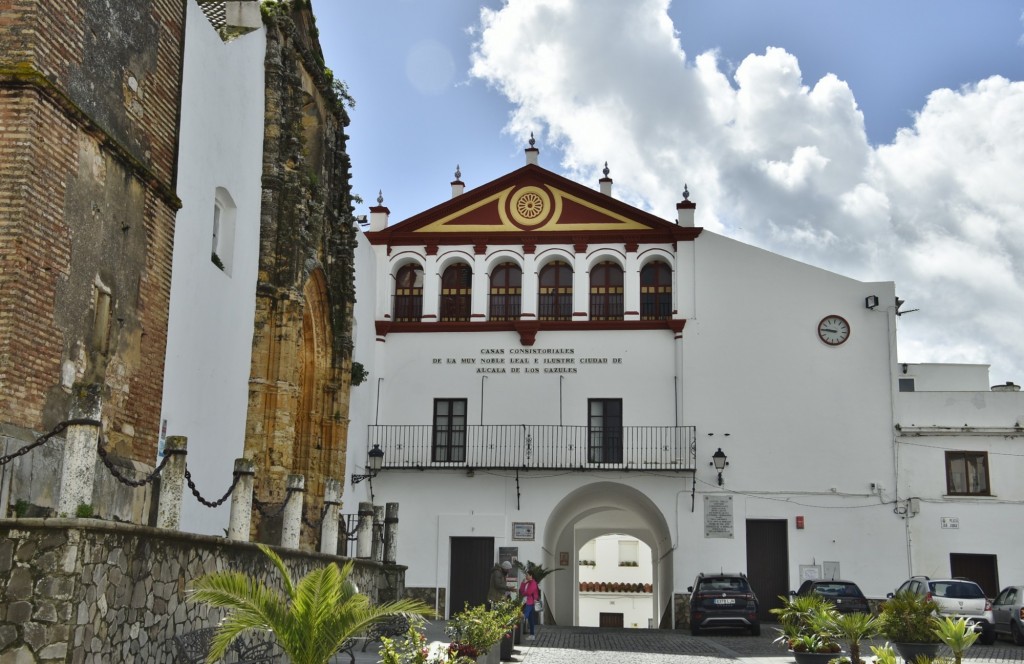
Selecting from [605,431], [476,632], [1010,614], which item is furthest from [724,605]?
[476,632]

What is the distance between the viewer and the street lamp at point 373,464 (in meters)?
29.0

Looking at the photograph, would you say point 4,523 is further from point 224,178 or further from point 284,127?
point 284,127

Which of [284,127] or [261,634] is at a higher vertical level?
[284,127]

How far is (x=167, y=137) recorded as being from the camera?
53.3 ft

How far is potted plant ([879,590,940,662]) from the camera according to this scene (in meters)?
16.1

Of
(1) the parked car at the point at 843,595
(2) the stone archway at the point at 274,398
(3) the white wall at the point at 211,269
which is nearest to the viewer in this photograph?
(3) the white wall at the point at 211,269

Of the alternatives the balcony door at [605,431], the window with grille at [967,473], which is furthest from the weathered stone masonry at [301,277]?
the window with grille at [967,473]

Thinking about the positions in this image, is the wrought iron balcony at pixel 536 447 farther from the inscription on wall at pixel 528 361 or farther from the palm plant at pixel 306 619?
the palm plant at pixel 306 619

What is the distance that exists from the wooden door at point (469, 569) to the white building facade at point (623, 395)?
52 millimetres

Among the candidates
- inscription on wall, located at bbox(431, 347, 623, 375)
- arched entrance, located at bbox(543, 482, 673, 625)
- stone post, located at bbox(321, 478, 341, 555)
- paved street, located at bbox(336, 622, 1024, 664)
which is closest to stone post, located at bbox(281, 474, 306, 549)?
paved street, located at bbox(336, 622, 1024, 664)

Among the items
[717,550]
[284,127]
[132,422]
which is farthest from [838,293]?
[132,422]

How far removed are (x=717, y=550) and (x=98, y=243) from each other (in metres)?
19.4

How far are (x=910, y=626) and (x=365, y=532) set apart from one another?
1026 cm

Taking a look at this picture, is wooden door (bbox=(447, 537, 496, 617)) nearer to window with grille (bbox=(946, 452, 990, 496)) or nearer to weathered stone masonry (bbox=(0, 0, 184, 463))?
window with grille (bbox=(946, 452, 990, 496))
